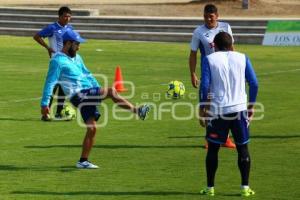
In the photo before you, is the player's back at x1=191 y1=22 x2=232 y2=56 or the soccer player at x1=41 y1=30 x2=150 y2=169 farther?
the player's back at x1=191 y1=22 x2=232 y2=56

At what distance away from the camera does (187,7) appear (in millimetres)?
53188

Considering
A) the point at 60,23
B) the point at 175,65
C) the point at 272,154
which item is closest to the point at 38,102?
the point at 60,23

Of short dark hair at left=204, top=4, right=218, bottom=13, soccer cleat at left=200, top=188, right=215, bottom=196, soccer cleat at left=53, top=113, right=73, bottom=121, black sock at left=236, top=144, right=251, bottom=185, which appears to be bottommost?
soccer cleat at left=200, top=188, right=215, bottom=196

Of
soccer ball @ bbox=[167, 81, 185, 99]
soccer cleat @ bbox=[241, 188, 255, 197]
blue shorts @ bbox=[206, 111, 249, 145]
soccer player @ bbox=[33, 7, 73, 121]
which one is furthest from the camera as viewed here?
soccer ball @ bbox=[167, 81, 185, 99]

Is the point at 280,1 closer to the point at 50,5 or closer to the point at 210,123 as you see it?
the point at 50,5

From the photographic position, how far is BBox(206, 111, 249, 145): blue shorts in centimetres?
1188

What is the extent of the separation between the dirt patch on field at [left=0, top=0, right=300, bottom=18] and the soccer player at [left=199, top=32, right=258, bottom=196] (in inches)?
1471

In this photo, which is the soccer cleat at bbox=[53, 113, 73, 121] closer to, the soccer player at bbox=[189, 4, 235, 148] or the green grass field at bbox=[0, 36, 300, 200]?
the green grass field at bbox=[0, 36, 300, 200]

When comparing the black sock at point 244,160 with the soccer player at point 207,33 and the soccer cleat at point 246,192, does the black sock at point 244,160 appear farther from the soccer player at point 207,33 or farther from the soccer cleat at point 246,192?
the soccer player at point 207,33

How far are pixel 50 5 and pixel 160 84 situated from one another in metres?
30.4

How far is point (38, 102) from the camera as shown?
72.7 ft

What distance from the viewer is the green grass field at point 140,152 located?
12586mm

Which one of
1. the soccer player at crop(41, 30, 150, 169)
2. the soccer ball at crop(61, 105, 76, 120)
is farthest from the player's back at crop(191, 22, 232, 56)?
the soccer ball at crop(61, 105, 76, 120)

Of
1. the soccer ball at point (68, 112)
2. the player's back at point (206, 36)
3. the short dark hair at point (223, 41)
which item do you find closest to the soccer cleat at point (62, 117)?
the soccer ball at point (68, 112)
